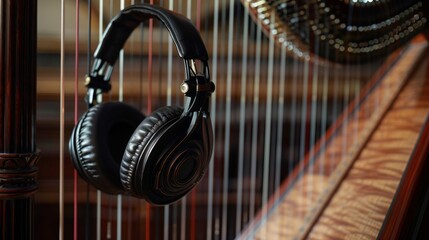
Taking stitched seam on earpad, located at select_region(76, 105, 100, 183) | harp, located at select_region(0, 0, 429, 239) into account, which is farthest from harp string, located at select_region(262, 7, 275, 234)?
stitched seam on earpad, located at select_region(76, 105, 100, 183)

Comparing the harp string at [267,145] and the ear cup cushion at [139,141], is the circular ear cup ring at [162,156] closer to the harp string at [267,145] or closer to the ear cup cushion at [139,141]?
the ear cup cushion at [139,141]

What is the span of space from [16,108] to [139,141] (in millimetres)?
145

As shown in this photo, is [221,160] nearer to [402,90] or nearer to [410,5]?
[402,90]

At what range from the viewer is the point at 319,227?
135 cm

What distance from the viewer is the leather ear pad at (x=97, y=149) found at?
2.24 ft

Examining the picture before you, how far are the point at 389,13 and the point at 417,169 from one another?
424mm

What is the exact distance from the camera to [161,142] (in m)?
0.62

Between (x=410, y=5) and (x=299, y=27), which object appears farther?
(x=410, y=5)

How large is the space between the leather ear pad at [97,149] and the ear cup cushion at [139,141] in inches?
2.4

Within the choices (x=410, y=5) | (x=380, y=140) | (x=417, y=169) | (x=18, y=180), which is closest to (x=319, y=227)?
(x=417, y=169)

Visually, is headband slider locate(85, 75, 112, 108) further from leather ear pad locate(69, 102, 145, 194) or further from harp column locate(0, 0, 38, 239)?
harp column locate(0, 0, 38, 239)

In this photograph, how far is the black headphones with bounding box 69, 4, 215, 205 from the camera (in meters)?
0.62

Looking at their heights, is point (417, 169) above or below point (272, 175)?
above

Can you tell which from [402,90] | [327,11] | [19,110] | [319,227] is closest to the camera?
[19,110]
